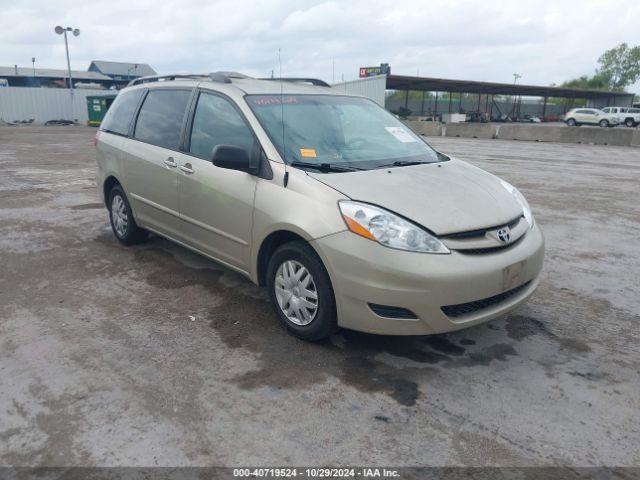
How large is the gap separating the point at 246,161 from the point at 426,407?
2.02 meters

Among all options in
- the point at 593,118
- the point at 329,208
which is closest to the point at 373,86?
the point at 593,118

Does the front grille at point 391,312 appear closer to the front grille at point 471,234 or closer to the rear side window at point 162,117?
the front grille at point 471,234

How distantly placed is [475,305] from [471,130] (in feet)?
92.8

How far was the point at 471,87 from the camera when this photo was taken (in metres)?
53.2

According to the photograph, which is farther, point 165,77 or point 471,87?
Result: point 471,87

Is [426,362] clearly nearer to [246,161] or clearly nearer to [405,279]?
[405,279]

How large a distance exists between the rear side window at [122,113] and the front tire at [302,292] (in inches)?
114

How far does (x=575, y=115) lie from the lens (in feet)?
133

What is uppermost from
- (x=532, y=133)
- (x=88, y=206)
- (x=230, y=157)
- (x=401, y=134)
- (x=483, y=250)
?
(x=401, y=134)

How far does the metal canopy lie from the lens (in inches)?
1721

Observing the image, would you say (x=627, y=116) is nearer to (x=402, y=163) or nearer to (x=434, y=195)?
(x=402, y=163)

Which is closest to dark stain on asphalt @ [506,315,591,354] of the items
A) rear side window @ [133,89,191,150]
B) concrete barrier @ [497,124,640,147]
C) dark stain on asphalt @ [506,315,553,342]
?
dark stain on asphalt @ [506,315,553,342]

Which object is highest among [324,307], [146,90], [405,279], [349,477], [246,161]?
[146,90]

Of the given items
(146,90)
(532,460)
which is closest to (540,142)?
(146,90)
